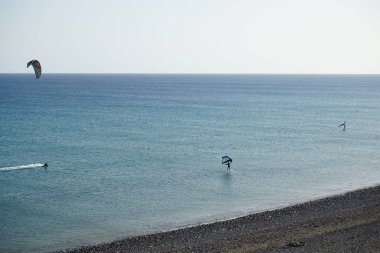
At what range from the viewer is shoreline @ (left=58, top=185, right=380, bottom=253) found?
2088cm

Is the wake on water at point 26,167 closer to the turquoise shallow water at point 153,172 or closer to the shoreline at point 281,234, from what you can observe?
the turquoise shallow water at point 153,172

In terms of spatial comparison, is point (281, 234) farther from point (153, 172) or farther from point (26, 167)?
point (26, 167)

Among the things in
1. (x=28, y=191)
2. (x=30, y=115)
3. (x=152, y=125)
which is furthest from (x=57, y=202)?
(x=30, y=115)

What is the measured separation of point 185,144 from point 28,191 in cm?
Answer: 2447

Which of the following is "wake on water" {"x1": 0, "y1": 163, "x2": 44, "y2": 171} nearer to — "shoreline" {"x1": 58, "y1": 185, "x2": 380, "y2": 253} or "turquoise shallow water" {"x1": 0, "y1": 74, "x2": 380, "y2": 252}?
"turquoise shallow water" {"x1": 0, "y1": 74, "x2": 380, "y2": 252}


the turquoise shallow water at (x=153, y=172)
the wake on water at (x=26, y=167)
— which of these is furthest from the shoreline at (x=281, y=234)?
the wake on water at (x=26, y=167)

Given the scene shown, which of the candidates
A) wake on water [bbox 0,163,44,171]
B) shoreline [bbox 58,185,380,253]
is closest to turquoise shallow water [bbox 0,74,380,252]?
wake on water [bbox 0,163,44,171]

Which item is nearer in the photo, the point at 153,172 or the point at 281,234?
the point at 281,234

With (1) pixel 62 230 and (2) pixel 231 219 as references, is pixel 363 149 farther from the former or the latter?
(1) pixel 62 230

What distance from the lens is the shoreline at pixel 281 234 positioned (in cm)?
2088

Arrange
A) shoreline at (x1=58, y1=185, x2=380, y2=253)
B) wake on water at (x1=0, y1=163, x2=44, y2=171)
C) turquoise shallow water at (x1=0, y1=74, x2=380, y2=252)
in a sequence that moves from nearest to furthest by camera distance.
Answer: shoreline at (x1=58, y1=185, x2=380, y2=253), turquoise shallow water at (x1=0, y1=74, x2=380, y2=252), wake on water at (x1=0, y1=163, x2=44, y2=171)

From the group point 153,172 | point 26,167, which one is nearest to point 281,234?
point 153,172

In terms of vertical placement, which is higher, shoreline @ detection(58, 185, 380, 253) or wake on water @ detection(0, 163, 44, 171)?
shoreline @ detection(58, 185, 380, 253)

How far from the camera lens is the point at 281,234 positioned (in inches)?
909
